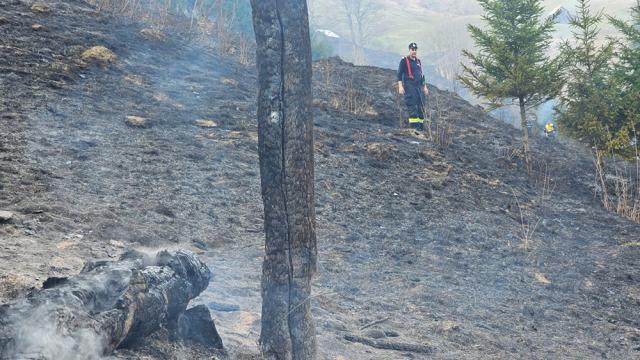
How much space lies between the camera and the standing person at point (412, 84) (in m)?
11.3

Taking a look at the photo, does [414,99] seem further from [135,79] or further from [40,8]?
[40,8]

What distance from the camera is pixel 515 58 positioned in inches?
Answer: 440

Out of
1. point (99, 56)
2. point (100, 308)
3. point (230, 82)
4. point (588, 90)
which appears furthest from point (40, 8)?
point (588, 90)

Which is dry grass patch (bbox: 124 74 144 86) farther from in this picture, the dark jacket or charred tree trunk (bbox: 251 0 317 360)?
charred tree trunk (bbox: 251 0 317 360)

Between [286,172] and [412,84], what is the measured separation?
27.4 ft

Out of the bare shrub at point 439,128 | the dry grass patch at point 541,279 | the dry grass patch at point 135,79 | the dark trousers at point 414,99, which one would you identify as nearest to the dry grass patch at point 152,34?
the dry grass patch at point 135,79

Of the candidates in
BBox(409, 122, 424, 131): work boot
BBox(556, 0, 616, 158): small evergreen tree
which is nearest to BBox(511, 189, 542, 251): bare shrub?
BBox(409, 122, 424, 131): work boot

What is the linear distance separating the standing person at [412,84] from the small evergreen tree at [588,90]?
2.64m

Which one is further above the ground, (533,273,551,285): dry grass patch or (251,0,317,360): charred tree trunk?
(251,0,317,360): charred tree trunk

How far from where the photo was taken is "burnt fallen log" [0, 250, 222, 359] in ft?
7.78

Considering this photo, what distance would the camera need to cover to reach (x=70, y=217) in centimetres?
531

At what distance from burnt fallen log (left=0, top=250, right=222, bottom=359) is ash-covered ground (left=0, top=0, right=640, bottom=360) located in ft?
0.66

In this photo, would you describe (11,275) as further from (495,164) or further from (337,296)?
(495,164)

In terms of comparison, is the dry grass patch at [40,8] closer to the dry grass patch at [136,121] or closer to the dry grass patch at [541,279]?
the dry grass patch at [136,121]
